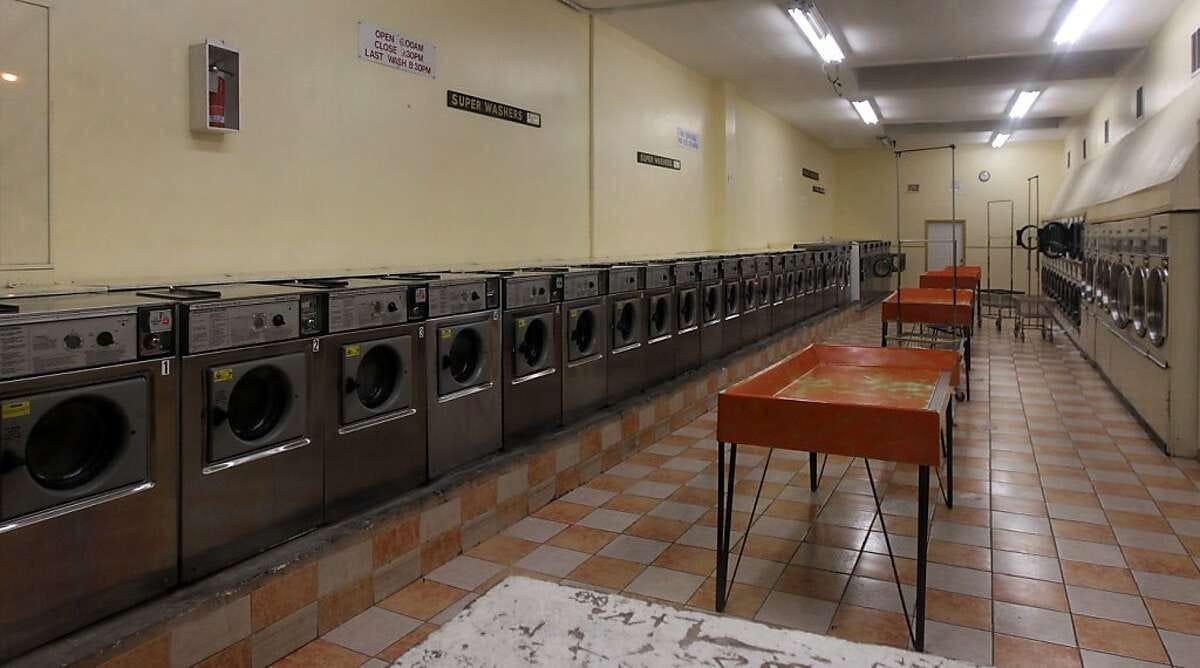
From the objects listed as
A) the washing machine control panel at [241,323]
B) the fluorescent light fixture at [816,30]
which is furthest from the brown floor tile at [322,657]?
the fluorescent light fixture at [816,30]

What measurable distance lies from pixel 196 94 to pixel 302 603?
2.28 m

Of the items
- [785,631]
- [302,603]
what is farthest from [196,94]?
[785,631]

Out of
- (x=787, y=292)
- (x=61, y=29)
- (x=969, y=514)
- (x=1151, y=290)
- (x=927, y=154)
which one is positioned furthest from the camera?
(x=927, y=154)

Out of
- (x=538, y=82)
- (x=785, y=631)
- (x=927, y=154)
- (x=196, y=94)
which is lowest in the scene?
(x=785, y=631)

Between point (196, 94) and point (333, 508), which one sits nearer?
point (333, 508)

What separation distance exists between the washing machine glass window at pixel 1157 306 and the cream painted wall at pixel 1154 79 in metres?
1.33

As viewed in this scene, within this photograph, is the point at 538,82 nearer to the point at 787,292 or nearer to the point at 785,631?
the point at 787,292

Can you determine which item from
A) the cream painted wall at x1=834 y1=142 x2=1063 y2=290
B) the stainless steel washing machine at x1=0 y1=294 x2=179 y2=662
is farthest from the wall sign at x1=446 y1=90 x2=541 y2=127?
the cream painted wall at x1=834 y1=142 x2=1063 y2=290

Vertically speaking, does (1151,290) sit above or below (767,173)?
below

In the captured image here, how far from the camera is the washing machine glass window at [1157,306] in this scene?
521 cm

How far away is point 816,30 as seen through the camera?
24.8ft

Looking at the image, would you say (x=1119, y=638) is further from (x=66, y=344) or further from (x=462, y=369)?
(x=66, y=344)

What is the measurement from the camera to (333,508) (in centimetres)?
314

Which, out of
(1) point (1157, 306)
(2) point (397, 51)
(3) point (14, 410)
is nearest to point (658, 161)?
(2) point (397, 51)
